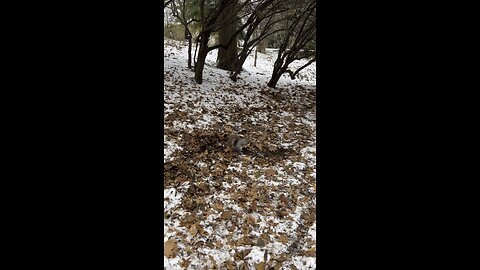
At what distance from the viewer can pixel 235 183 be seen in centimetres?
382

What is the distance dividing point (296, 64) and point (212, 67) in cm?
913

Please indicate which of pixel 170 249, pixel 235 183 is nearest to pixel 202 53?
pixel 235 183

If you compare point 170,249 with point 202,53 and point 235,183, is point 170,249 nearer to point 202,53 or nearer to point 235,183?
point 235,183

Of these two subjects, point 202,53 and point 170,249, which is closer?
point 170,249

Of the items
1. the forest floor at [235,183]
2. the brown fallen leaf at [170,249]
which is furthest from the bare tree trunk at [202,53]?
the brown fallen leaf at [170,249]

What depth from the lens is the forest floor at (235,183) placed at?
2.69 meters

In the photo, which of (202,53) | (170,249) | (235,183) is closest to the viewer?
(170,249)

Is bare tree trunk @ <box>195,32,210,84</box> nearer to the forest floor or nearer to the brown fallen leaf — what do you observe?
the forest floor

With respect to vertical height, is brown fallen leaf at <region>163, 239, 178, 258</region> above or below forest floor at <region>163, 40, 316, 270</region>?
below

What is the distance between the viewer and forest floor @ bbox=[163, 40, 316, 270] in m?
2.69

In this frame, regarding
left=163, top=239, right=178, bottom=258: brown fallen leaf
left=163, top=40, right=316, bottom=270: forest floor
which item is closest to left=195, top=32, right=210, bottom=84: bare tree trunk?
left=163, top=40, right=316, bottom=270: forest floor
